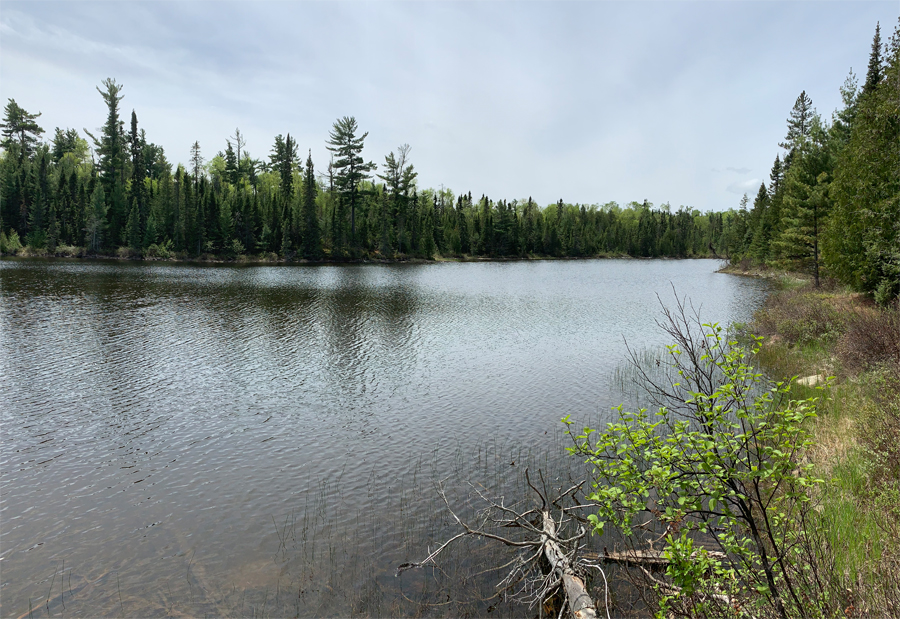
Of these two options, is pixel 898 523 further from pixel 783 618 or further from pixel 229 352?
pixel 229 352

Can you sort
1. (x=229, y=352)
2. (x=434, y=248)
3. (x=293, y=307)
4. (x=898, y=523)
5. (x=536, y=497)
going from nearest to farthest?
(x=898, y=523), (x=536, y=497), (x=229, y=352), (x=293, y=307), (x=434, y=248)

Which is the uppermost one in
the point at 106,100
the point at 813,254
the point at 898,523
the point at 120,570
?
the point at 106,100

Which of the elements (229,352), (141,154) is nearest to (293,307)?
(229,352)

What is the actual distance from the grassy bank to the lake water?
13.0ft

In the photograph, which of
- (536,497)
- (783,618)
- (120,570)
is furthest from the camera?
(536,497)

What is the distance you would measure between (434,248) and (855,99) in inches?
2832

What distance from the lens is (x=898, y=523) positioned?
589cm

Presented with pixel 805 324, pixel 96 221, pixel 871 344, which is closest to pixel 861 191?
pixel 805 324

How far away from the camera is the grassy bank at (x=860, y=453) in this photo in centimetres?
503

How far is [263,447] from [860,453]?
38.2 feet

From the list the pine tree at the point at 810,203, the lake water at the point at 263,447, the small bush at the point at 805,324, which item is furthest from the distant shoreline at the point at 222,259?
the small bush at the point at 805,324

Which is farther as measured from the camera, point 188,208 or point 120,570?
point 188,208

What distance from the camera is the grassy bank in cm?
503

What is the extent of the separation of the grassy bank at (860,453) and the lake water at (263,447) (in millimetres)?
3948
